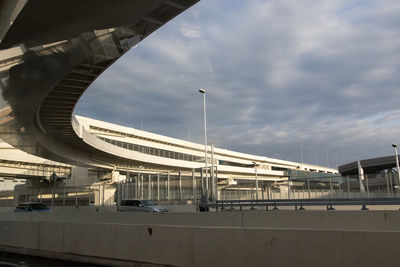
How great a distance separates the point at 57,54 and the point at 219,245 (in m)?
12.5

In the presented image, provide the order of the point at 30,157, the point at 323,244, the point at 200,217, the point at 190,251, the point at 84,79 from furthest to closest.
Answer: the point at 30,157
the point at 84,79
the point at 200,217
the point at 190,251
the point at 323,244

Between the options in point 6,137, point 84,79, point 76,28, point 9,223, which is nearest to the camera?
point 76,28

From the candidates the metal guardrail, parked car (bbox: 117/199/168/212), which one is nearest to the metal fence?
parked car (bbox: 117/199/168/212)

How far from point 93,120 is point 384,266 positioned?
259ft

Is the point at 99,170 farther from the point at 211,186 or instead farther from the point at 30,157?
the point at 211,186

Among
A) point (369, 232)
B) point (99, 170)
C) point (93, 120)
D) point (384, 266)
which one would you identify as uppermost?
point (93, 120)

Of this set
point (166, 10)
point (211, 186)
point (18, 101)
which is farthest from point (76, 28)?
point (211, 186)

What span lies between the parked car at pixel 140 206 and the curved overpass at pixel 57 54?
800cm

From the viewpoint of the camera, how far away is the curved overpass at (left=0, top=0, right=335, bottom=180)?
10930 mm

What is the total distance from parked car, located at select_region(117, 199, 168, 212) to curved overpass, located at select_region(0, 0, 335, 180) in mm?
7995

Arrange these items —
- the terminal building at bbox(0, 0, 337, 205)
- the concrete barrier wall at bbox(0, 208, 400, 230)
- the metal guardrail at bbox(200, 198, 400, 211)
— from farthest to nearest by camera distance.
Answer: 1. the metal guardrail at bbox(200, 198, 400, 211)
2. the concrete barrier wall at bbox(0, 208, 400, 230)
3. the terminal building at bbox(0, 0, 337, 205)

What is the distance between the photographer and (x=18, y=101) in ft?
76.9

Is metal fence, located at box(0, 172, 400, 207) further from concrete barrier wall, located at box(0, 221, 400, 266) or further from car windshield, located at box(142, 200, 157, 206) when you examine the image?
concrete barrier wall, located at box(0, 221, 400, 266)

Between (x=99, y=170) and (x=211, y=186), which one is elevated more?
(x=99, y=170)
